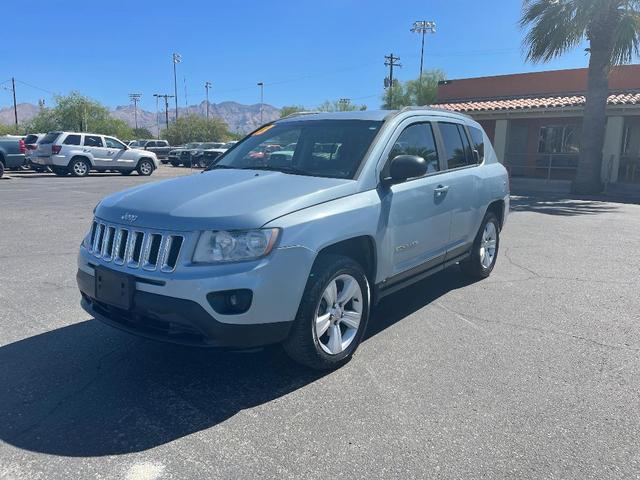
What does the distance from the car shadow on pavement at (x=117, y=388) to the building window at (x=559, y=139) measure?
20.8 metres

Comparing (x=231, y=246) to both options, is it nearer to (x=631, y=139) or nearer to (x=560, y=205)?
(x=560, y=205)

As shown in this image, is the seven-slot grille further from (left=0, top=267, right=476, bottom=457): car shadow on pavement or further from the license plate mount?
(left=0, top=267, right=476, bottom=457): car shadow on pavement

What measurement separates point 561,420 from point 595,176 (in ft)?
55.4

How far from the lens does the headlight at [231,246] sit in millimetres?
3086

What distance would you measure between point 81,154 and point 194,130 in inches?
2028

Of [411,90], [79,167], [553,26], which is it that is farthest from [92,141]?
[411,90]

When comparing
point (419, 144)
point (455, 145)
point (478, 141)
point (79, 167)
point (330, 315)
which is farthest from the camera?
point (79, 167)

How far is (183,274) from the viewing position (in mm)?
3029

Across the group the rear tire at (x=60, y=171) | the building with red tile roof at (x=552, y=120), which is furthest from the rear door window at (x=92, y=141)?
the building with red tile roof at (x=552, y=120)

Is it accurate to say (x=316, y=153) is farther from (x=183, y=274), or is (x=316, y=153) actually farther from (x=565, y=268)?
(x=565, y=268)

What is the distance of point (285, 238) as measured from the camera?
317cm

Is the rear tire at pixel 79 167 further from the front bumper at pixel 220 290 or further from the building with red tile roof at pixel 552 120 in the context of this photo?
the front bumper at pixel 220 290

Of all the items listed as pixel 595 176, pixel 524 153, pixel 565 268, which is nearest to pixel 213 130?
pixel 524 153

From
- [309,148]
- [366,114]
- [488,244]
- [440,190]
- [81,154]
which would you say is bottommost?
[488,244]
